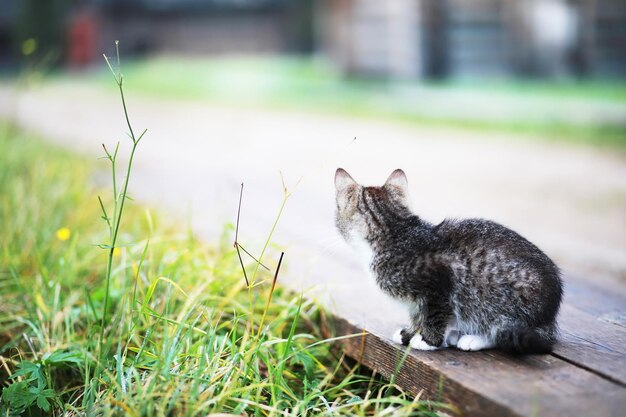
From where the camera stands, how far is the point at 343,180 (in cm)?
251

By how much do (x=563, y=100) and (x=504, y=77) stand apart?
2.70 m

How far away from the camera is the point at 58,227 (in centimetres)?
419

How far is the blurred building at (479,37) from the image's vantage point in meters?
13.1

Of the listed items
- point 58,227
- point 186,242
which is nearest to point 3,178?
point 58,227

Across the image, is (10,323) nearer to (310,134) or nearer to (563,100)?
(310,134)

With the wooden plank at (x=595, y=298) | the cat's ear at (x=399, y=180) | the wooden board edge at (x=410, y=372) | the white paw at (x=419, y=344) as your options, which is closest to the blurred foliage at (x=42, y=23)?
the wooden plank at (x=595, y=298)

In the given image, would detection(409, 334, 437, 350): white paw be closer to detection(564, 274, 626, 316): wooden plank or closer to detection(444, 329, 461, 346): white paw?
detection(444, 329, 461, 346): white paw

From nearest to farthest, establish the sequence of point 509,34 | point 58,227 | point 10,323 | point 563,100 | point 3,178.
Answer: point 10,323 → point 58,227 → point 3,178 → point 563,100 → point 509,34

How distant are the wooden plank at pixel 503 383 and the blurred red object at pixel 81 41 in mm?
25193

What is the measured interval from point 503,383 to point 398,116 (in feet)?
33.8

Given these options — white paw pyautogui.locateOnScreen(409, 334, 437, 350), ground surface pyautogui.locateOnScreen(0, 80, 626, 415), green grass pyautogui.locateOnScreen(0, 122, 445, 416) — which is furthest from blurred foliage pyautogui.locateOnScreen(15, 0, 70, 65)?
white paw pyautogui.locateOnScreen(409, 334, 437, 350)

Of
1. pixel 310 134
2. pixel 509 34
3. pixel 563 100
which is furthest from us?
pixel 509 34

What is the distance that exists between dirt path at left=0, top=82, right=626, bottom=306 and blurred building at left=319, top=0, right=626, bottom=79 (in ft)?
11.4

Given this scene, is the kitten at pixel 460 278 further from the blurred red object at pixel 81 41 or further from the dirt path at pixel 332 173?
the blurred red object at pixel 81 41
